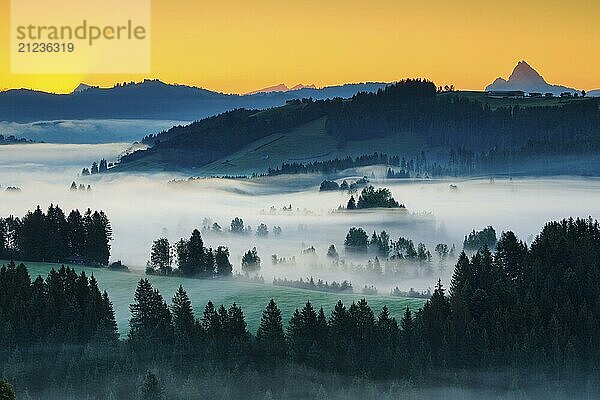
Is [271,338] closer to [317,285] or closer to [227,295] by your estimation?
[227,295]

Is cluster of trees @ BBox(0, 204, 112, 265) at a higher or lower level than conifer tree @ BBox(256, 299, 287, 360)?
higher

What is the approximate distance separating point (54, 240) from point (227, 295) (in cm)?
3888

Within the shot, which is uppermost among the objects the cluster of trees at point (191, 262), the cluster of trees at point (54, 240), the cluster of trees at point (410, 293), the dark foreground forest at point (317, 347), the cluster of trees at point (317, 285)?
the cluster of trees at point (54, 240)

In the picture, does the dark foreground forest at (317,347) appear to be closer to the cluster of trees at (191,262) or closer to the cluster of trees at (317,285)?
the cluster of trees at (317,285)

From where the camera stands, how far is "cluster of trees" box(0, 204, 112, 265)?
18688 centimetres

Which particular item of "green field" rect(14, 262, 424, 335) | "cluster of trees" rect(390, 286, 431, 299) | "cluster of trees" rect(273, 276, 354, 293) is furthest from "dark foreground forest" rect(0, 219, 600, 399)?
"cluster of trees" rect(273, 276, 354, 293)

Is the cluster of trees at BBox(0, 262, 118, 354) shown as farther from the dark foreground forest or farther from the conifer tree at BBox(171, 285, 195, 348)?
the conifer tree at BBox(171, 285, 195, 348)

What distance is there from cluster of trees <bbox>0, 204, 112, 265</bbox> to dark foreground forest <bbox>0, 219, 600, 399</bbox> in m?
43.1

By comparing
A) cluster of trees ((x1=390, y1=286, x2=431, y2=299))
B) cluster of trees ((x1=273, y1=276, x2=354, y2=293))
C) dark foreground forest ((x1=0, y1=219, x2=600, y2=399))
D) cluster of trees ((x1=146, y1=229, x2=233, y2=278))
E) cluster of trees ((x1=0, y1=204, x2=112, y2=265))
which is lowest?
dark foreground forest ((x1=0, y1=219, x2=600, y2=399))

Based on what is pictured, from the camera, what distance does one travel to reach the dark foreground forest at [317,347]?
399ft

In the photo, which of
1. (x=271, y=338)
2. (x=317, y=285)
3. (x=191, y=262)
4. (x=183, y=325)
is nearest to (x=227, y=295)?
(x=191, y=262)

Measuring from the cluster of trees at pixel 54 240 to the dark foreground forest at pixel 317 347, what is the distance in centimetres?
4310

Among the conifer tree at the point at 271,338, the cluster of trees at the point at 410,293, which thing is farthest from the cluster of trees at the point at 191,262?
the conifer tree at the point at 271,338

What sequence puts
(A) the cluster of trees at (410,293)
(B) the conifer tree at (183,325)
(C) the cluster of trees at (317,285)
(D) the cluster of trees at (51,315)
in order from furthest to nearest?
(C) the cluster of trees at (317,285)
(A) the cluster of trees at (410,293)
(D) the cluster of trees at (51,315)
(B) the conifer tree at (183,325)
